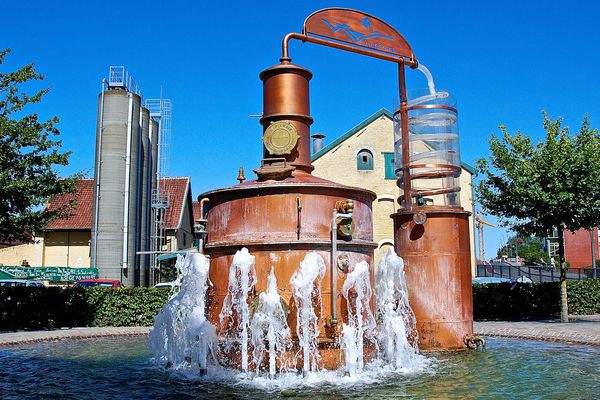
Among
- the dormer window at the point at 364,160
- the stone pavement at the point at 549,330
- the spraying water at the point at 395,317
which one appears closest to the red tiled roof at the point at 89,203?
the dormer window at the point at 364,160

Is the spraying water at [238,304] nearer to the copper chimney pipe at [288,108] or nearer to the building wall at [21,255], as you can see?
the copper chimney pipe at [288,108]

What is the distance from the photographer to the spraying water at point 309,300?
8922 millimetres

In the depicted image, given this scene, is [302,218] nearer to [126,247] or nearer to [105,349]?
[105,349]

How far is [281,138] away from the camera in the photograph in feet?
33.4

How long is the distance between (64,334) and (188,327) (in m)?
6.52

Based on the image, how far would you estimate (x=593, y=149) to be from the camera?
52.3 ft

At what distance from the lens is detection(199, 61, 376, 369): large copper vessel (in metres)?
9.18

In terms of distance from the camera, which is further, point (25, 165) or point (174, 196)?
point (174, 196)

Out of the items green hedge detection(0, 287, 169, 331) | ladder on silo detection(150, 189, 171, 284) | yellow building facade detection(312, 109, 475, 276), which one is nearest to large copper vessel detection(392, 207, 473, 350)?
green hedge detection(0, 287, 169, 331)

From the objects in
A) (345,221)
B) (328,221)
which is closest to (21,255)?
(328,221)

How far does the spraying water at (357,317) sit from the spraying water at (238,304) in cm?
149

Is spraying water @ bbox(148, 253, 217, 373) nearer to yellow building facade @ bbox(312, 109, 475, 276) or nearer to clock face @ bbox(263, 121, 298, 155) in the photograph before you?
clock face @ bbox(263, 121, 298, 155)

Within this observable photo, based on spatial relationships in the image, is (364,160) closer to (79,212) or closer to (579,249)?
(79,212)

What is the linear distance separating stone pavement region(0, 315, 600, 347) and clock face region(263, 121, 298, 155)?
737 cm
